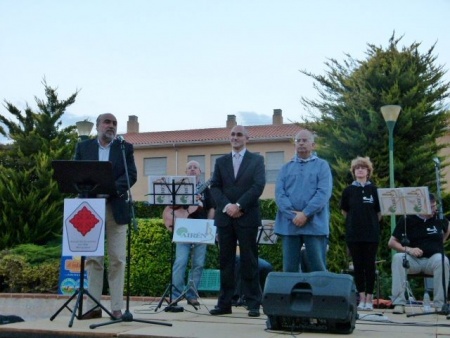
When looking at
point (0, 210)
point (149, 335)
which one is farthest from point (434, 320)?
point (0, 210)

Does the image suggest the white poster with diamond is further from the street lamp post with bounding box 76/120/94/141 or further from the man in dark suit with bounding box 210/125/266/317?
the street lamp post with bounding box 76/120/94/141

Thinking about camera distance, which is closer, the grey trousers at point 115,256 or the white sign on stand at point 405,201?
the grey trousers at point 115,256

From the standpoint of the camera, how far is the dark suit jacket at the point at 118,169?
6.11m

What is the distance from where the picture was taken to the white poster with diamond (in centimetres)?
588

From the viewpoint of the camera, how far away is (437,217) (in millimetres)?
8328

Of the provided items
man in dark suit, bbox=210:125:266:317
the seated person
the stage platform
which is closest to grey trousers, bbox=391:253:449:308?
the seated person

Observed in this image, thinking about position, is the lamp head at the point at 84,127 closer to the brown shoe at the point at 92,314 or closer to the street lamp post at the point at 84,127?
the street lamp post at the point at 84,127

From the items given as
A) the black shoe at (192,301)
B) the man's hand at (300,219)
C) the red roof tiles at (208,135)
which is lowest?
the black shoe at (192,301)

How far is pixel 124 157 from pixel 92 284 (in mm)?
1353

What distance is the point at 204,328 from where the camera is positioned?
18.5 feet

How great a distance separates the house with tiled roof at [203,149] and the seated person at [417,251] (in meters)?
22.0

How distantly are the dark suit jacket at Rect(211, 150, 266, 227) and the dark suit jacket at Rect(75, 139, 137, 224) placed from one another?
1.10 meters

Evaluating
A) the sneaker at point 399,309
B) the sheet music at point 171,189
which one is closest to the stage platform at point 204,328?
the sneaker at point 399,309

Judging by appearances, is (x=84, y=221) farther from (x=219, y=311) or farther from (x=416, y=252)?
(x=416, y=252)
